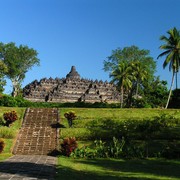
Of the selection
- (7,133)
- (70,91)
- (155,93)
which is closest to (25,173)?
(7,133)

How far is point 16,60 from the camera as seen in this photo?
6456 centimetres

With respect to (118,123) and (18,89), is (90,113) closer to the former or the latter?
(118,123)

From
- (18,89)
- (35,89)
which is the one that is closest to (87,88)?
(35,89)

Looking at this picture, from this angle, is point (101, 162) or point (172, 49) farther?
point (172, 49)

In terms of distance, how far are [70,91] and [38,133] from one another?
51.2 m

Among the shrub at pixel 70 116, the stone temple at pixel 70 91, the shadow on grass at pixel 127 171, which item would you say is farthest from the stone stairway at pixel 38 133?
the stone temple at pixel 70 91

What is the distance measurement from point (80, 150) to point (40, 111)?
11875 millimetres

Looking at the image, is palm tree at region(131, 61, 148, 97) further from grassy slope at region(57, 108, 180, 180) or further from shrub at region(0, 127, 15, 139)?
shrub at region(0, 127, 15, 139)

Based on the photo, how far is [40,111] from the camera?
31281mm

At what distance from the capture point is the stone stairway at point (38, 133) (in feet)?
70.2

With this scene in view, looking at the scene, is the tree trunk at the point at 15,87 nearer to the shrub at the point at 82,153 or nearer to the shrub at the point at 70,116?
the shrub at the point at 70,116

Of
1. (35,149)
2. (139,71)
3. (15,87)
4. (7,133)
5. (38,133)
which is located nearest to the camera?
(35,149)

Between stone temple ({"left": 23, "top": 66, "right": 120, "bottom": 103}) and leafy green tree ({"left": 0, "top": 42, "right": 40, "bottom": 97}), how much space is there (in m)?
6.62

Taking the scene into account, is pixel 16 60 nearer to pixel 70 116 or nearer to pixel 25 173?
pixel 70 116
